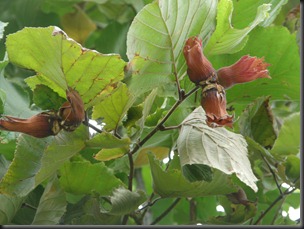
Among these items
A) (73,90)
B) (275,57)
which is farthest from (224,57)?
(73,90)

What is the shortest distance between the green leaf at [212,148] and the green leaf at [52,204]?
0.14 meters

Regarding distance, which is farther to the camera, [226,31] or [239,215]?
[239,215]

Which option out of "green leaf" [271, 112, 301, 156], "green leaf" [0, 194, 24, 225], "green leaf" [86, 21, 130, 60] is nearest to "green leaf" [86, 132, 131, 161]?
"green leaf" [0, 194, 24, 225]

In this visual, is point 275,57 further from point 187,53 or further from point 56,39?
point 56,39

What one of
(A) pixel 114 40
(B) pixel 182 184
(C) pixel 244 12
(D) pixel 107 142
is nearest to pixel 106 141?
(D) pixel 107 142

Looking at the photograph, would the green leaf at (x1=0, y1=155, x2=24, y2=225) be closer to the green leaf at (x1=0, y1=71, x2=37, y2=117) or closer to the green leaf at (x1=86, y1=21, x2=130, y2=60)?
the green leaf at (x1=0, y1=71, x2=37, y2=117)

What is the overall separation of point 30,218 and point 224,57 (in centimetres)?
28

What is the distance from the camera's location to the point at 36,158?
64 centimetres

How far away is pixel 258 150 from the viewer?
0.78m

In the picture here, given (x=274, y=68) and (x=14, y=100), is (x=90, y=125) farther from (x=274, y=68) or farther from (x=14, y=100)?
(x=274, y=68)

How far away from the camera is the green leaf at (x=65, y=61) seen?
563 millimetres

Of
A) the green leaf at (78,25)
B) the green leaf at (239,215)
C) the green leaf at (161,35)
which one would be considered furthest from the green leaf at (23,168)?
the green leaf at (78,25)

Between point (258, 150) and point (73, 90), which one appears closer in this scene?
point (73, 90)

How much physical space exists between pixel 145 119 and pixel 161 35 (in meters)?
0.09
